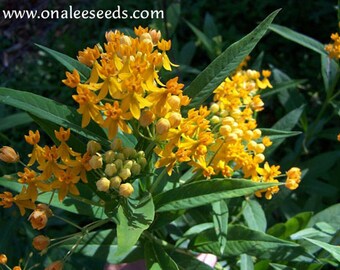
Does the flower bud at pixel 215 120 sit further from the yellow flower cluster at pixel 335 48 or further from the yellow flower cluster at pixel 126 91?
the yellow flower cluster at pixel 335 48

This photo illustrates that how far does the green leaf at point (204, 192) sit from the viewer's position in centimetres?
131

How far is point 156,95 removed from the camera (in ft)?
4.19

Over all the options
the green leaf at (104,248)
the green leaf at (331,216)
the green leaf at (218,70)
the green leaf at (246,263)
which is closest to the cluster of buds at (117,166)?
the green leaf at (218,70)

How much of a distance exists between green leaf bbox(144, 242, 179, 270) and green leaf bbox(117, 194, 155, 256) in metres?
0.17

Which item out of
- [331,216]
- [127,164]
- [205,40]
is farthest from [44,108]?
[205,40]

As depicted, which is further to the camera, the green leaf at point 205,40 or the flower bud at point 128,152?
the green leaf at point 205,40

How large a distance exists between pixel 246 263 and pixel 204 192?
44 centimetres

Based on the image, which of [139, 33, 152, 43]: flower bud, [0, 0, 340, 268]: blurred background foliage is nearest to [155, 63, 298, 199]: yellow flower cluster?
[139, 33, 152, 43]: flower bud

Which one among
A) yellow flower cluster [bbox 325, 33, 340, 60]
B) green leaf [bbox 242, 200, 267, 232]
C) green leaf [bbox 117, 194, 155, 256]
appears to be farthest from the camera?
yellow flower cluster [bbox 325, 33, 340, 60]

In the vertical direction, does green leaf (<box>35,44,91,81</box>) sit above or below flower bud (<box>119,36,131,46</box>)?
below

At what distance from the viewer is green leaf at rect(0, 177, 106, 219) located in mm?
1479

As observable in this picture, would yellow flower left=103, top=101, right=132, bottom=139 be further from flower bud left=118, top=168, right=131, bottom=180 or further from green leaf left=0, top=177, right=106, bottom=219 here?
→ green leaf left=0, top=177, right=106, bottom=219

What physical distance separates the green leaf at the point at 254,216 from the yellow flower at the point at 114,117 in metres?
0.73

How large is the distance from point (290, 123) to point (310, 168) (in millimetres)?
369
